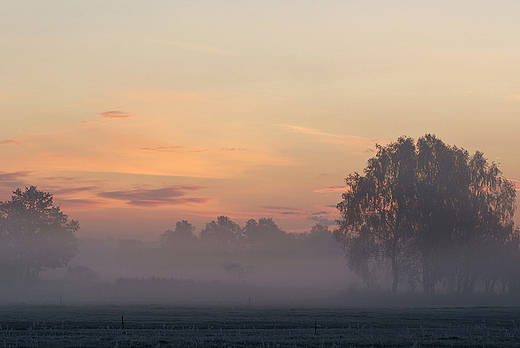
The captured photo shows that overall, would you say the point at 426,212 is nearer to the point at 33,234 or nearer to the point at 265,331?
the point at 265,331

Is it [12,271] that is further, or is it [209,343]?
[12,271]

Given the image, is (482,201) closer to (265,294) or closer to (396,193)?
(396,193)


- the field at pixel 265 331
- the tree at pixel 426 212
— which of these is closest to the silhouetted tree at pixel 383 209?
the tree at pixel 426 212

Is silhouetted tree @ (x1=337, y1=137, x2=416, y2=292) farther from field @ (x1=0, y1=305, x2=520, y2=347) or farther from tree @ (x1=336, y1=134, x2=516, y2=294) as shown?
field @ (x1=0, y1=305, x2=520, y2=347)

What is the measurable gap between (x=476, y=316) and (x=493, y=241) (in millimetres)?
36141

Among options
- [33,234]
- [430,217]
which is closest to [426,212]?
[430,217]

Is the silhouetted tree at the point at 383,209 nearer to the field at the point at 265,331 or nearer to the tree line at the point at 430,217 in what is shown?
the tree line at the point at 430,217

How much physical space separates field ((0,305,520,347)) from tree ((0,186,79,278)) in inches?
2310

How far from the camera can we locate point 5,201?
109m

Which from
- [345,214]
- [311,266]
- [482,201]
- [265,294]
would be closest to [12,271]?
[265,294]

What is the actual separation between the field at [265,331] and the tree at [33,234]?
58.7m

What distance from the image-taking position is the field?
30938 millimetres

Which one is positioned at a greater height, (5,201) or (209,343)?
(5,201)


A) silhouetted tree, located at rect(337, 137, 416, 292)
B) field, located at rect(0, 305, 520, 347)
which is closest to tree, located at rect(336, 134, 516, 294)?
silhouetted tree, located at rect(337, 137, 416, 292)
